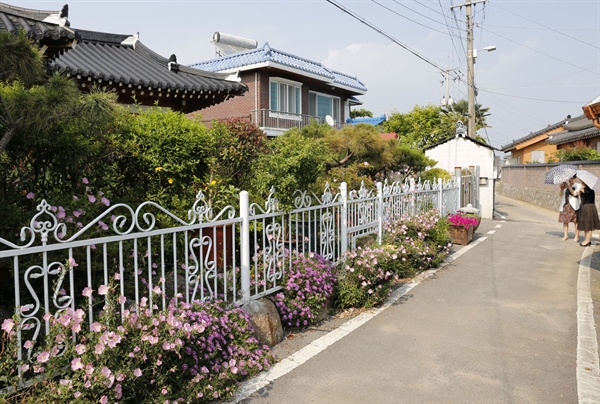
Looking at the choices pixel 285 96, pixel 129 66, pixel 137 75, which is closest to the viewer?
pixel 137 75

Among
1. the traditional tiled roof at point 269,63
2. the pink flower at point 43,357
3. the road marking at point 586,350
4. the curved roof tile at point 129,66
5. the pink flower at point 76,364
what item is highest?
the traditional tiled roof at point 269,63

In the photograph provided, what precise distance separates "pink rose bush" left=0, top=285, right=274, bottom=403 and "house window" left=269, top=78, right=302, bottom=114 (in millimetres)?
17269

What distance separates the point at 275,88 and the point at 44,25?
15.8 metres

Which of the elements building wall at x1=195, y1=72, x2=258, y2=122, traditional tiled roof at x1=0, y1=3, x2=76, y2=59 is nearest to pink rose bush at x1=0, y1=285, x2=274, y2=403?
traditional tiled roof at x1=0, y1=3, x2=76, y2=59

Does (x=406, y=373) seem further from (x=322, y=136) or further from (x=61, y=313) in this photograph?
(x=322, y=136)

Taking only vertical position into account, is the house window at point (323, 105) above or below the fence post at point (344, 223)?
above

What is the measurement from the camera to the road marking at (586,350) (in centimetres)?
374

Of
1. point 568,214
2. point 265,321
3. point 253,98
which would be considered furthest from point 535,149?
point 265,321

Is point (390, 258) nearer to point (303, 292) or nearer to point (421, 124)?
point (303, 292)

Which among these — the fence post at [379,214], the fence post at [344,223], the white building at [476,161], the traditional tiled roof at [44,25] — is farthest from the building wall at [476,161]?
the traditional tiled roof at [44,25]

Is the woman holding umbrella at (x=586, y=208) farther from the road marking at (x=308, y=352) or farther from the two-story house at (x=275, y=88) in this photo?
the two-story house at (x=275, y=88)

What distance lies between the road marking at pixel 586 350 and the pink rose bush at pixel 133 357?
2.68 metres

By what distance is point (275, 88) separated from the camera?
67.1 ft

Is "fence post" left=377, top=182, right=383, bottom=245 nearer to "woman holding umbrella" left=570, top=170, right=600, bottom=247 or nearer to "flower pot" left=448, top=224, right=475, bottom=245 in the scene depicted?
"flower pot" left=448, top=224, right=475, bottom=245
